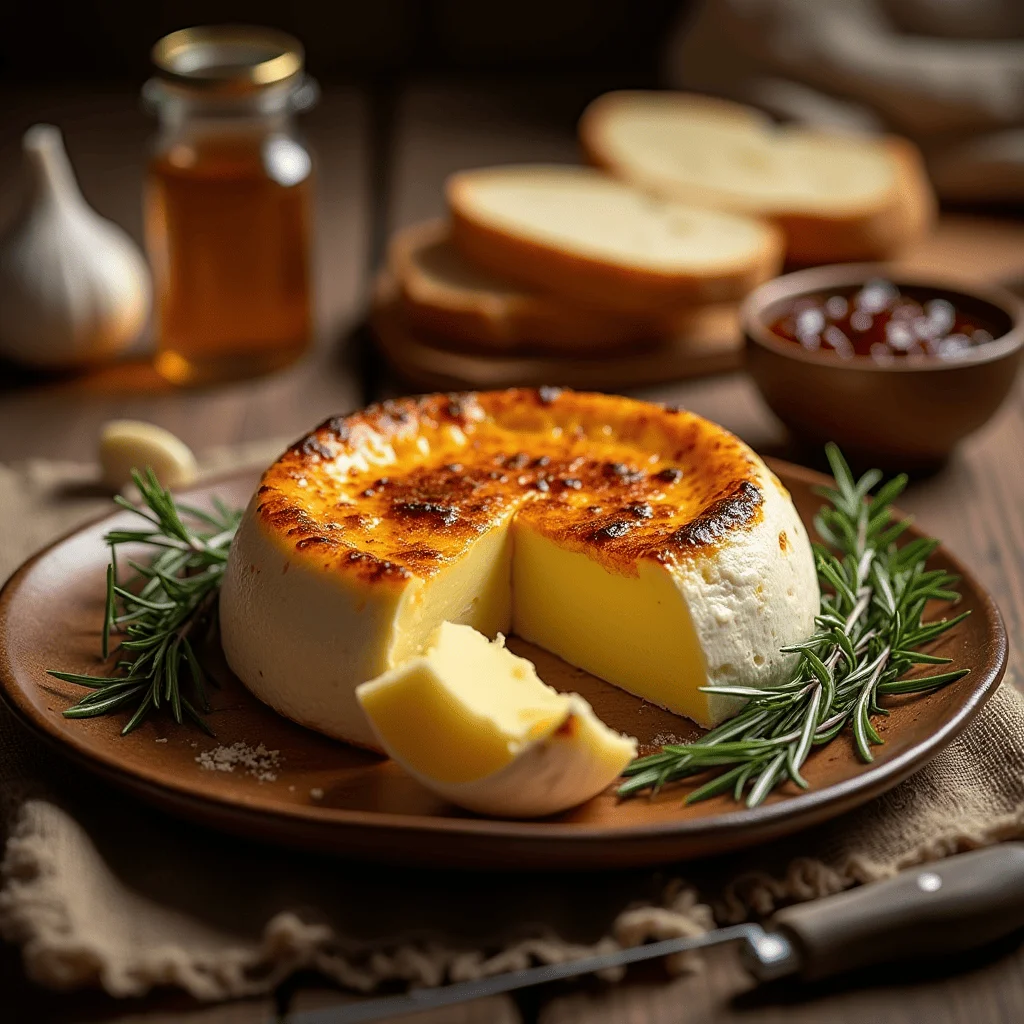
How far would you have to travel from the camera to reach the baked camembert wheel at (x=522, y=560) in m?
2.03

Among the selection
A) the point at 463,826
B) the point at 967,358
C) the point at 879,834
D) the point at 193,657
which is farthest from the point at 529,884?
the point at 967,358

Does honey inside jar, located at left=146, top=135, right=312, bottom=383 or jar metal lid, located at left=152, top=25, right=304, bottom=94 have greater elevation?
jar metal lid, located at left=152, top=25, right=304, bottom=94

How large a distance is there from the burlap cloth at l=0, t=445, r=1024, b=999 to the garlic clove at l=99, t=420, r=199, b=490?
3.31ft

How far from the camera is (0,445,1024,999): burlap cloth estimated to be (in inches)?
64.6

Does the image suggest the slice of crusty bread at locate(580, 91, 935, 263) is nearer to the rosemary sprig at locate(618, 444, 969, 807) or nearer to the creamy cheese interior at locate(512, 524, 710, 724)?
the rosemary sprig at locate(618, 444, 969, 807)

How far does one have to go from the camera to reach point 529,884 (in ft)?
5.85

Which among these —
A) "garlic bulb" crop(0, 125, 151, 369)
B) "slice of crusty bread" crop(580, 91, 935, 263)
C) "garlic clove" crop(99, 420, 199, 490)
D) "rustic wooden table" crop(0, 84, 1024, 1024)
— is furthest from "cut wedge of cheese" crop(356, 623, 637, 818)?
"slice of crusty bread" crop(580, 91, 935, 263)

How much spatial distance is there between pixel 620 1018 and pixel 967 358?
1.82 metres

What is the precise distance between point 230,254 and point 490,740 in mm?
2074

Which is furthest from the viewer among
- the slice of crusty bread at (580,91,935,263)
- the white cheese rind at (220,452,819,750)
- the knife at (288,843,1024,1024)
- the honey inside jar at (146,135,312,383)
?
the slice of crusty bread at (580,91,935,263)

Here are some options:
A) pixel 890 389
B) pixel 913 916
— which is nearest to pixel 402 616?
pixel 913 916

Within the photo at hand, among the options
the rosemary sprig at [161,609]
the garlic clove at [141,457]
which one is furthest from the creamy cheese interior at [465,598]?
the garlic clove at [141,457]

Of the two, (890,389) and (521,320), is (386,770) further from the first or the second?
(521,320)

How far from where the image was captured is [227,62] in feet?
11.4
